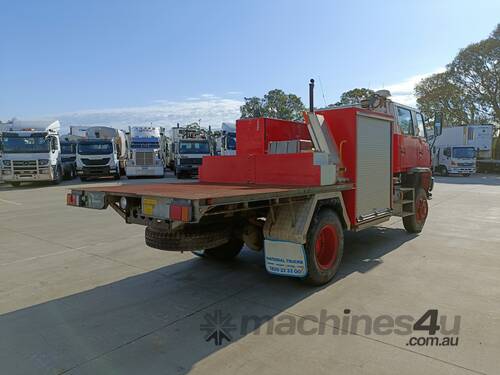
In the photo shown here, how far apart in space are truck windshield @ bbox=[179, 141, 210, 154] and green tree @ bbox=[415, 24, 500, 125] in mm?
30218

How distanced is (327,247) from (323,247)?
7 centimetres

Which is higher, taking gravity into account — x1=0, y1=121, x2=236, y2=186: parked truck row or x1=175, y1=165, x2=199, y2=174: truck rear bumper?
x1=0, y1=121, x2=236, y2=186: parked truck row

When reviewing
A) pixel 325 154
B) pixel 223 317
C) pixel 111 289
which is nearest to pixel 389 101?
pixel 325 154

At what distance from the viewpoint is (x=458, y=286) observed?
185 inches

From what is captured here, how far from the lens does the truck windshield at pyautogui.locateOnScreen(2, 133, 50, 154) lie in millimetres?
19703

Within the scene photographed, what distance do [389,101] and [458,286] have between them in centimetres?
376

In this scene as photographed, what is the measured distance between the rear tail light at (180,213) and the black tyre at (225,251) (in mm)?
2629

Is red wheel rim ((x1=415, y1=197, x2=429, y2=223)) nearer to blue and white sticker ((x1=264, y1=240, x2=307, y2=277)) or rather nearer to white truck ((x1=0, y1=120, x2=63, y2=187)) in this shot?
blue and white sticker ((x1=264, y1=240, x2=307, y2=277))

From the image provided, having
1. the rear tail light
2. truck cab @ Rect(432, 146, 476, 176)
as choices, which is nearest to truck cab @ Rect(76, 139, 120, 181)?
the rear tail light

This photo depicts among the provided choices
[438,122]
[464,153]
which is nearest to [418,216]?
[438,122]

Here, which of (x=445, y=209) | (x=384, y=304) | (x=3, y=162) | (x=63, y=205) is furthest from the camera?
(x=3, y=162)

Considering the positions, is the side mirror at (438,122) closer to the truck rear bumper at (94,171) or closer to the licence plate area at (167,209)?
the licence plate area at (167,209)

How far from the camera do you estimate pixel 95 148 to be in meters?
23.2

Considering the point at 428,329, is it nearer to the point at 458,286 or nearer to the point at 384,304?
the point at 384,304
